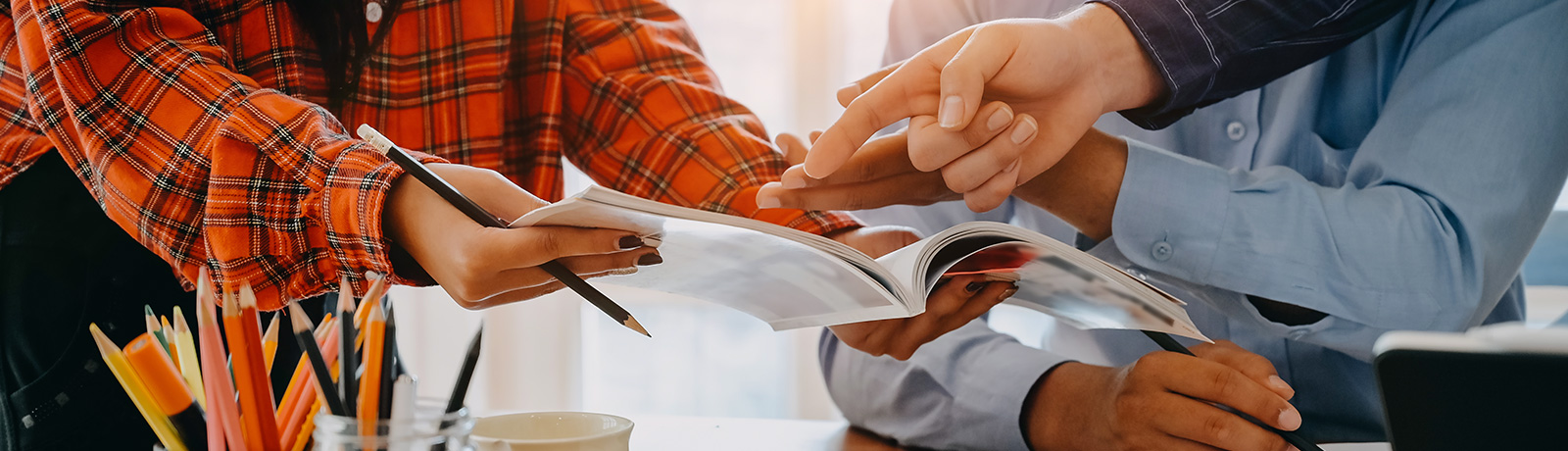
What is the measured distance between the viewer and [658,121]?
86 cm

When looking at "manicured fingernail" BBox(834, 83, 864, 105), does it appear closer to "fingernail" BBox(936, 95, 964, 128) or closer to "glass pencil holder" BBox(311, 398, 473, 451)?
"fingernail" BBox(936, 95, 964, 128)

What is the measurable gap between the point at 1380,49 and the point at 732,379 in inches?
63.5

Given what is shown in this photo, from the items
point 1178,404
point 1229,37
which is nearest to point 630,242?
point 1178,404

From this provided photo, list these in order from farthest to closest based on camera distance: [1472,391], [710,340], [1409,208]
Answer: [710,340] → [1409,208] → [1472,391]

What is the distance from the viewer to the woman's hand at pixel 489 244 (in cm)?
48

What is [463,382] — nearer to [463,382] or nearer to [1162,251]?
[463,382]

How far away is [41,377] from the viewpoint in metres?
0.60

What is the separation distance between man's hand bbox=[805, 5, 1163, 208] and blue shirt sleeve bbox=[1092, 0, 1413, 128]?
0.02m

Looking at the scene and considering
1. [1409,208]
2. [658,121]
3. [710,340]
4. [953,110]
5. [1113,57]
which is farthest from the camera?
[710,340]

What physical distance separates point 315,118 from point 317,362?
0.24 meters

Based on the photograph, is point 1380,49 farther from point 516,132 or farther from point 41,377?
point 41,377

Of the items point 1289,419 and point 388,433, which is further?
point 1289,419

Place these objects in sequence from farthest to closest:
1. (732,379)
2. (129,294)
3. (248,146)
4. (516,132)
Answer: (732,379), (516,132), (129,294), (248,146)

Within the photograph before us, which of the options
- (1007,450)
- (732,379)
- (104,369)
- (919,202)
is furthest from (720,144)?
(732,379)
